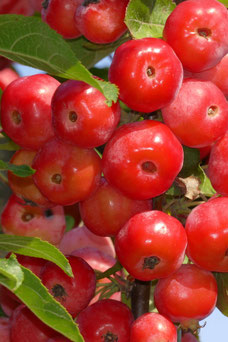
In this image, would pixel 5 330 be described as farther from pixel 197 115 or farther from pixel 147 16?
pixel 147 16

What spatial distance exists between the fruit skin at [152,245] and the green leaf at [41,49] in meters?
0.29

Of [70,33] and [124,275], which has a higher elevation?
[70,33]

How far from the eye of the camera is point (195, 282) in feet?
5.22

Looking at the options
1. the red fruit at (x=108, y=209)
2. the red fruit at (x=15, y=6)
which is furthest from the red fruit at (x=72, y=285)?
the red fruit at (x=15, y=6)

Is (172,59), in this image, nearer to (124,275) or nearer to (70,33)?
(70,33)

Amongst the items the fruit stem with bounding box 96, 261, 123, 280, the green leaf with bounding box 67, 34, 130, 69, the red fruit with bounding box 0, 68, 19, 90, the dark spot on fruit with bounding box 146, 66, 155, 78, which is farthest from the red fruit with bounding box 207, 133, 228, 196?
the red fruit with bounding box 0, 68, 19, 90

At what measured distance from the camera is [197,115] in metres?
1.60

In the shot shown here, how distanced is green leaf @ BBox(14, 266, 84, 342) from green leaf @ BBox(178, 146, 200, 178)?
1.65ft

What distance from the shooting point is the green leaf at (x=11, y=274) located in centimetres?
132

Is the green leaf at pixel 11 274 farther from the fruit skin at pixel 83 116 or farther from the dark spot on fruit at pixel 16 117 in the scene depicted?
the dark spot on fruit at pixel 16 117

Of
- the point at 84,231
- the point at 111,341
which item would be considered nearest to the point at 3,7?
the point at 84,231

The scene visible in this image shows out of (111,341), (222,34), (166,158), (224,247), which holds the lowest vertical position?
(111,341)

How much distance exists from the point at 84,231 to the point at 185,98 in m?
0.75

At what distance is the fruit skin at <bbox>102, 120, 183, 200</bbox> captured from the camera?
5.08 feet
